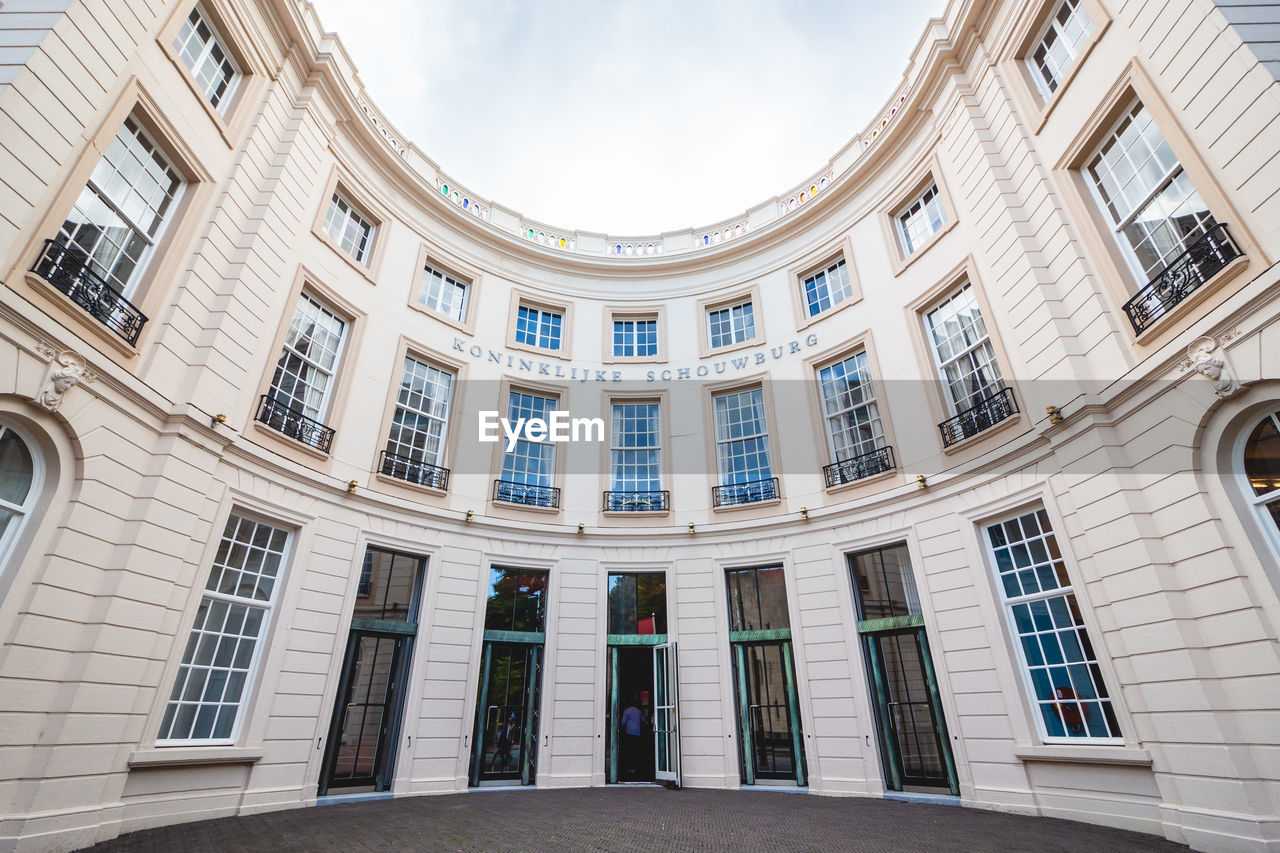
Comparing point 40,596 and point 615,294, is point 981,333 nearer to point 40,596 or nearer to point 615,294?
point 615,294

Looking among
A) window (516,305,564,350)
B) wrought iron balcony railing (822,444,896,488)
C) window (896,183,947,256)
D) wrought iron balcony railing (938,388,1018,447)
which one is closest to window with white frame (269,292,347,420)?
window (516,305,564,350)

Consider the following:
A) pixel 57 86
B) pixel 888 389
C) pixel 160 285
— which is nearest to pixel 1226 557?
pixel 888 389

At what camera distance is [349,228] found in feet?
34.0

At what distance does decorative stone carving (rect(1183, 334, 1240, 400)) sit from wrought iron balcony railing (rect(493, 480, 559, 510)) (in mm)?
8889

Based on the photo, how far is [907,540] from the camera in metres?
8.63

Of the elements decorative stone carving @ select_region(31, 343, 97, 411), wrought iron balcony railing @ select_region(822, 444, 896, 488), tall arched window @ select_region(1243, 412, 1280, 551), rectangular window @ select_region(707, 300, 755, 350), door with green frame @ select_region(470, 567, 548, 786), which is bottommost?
door with green frame @ select_region(470, 567, 548, 786)

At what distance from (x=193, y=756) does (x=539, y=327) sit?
29.1 feet

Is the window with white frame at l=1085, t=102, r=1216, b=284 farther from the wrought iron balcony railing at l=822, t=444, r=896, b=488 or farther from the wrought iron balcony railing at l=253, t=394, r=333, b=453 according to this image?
the wrought iron balcony railing at l=253, t=394, r=333, b=453

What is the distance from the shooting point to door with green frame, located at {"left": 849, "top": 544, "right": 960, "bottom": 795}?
792 cm

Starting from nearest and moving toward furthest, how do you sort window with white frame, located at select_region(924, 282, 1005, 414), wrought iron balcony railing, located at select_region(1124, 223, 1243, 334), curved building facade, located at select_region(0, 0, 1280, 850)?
curved building facade, located at select_region(0, 0, 1280, 850), wrought iron balcony railing, located at select_region(1124, 223, 1243, 334), window with white frame, located at select_region(924, 282, 1005, 414)

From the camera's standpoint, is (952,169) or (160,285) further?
(952,169)

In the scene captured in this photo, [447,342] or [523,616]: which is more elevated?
[447,342]

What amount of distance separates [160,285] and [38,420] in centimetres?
205

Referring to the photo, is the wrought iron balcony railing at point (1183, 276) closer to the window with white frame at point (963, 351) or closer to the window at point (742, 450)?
the window with white frame at point (963, 351)
